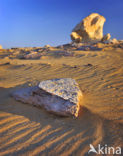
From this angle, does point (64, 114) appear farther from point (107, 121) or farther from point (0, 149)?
point (0, 149)

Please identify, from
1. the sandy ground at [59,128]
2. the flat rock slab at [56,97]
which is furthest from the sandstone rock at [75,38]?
the flat rock slab at [56,97]

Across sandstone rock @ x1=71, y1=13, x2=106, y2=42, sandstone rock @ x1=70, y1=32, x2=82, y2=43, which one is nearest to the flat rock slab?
sandstone rock @ x1=70, y1=32, x2=82, y2=43

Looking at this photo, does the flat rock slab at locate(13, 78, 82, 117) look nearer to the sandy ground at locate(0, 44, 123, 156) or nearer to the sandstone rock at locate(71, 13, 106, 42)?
the sandy ground at locate(0, 44, 123, 156)

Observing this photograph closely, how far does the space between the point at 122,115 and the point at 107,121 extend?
0.37 metres

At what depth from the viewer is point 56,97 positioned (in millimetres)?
2320

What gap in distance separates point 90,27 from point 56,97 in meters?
21.9

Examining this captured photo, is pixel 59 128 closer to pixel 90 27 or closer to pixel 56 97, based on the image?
pixel 56 97

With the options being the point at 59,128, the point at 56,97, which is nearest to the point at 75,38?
the point at 56,97

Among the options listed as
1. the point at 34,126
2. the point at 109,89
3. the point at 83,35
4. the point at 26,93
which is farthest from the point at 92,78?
the point at 83,35

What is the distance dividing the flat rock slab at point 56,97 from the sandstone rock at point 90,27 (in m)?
19.7

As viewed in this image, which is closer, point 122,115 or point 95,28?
point 122,115

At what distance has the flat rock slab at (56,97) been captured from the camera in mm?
2195

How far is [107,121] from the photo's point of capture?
214 centimetres

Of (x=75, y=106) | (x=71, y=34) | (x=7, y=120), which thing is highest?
(x=71, y=34)
